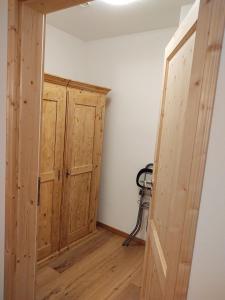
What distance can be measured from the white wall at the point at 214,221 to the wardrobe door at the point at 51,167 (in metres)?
1.73

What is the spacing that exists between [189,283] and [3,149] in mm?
1095

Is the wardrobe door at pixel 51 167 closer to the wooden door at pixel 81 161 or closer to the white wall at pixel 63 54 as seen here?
the wooden door at pixel 81 161

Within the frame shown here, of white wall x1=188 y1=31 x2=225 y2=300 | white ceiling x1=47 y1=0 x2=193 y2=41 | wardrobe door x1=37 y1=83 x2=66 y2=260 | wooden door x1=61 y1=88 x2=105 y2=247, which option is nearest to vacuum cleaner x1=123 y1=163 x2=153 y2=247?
wooden door x1=61 y1=88 x2=105 y2=247

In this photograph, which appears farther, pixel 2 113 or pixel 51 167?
pixel 51 167

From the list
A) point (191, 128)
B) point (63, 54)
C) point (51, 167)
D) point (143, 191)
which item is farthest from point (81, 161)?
point (191, 128)

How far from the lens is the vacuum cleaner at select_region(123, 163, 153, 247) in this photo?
8.75 ft

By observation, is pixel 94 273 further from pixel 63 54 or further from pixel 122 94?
pixel 63 54

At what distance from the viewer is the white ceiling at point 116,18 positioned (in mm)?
1998

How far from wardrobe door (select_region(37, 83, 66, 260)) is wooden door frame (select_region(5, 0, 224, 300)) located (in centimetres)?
89

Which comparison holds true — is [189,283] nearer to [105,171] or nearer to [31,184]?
[31,184]

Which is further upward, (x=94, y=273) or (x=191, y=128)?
(x=191, y=128)

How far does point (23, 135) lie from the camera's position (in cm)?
120

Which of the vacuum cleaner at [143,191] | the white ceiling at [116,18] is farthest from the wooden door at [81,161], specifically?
the white ceiling at [116,18]

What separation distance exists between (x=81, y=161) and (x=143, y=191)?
837 mm
